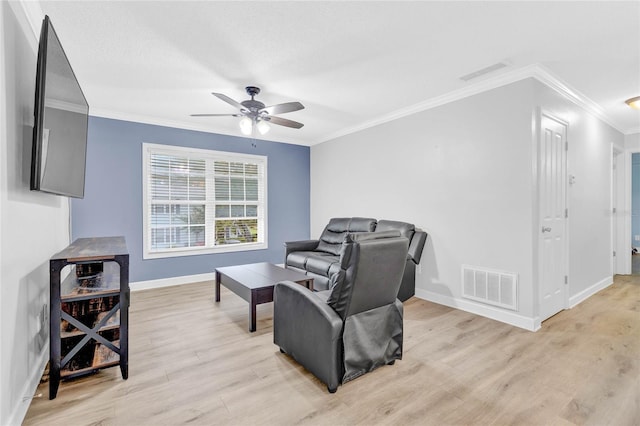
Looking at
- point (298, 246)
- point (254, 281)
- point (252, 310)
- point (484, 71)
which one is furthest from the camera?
point (298, 246)

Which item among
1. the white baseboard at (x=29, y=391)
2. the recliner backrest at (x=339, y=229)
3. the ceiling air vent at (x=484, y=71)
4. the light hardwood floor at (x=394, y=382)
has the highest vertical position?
the ceiling air vent at (x=484, y=71)

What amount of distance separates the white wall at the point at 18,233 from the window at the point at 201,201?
2.55 metres

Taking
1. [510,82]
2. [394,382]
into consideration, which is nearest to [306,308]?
[394,382]

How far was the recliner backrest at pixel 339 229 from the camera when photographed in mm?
Result: 4477

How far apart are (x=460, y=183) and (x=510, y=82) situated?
1.16 m

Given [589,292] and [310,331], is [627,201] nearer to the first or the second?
[589,292]

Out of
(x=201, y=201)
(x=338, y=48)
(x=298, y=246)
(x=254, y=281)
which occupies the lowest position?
(x=254, y=281)

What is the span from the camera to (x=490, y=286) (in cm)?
327

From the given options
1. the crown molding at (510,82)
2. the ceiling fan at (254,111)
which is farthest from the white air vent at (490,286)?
the ceiling fan at (254,111)

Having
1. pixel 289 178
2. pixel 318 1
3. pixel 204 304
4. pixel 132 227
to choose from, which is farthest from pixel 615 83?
pixel 132 227

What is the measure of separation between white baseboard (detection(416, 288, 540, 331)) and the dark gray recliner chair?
24 cm

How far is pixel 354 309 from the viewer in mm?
2016

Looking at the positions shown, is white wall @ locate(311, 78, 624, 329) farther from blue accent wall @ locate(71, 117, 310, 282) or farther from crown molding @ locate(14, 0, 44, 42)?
crown molding @ locate(14, 0, 44, 42)

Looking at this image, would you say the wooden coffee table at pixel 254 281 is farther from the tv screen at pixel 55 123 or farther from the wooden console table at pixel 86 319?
the tv screen at pixel 55 123
